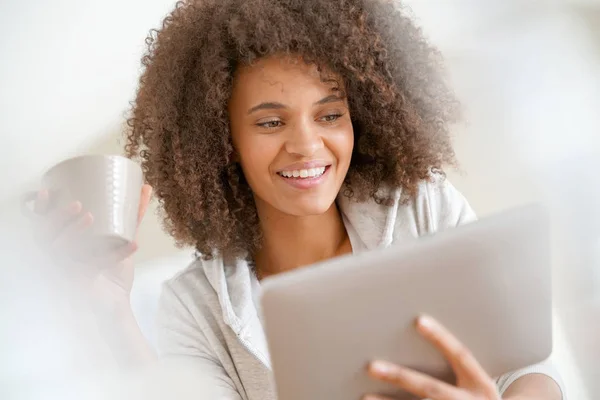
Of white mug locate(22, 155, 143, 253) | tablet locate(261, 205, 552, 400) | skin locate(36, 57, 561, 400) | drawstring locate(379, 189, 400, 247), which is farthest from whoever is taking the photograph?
drawstring locate(379, 189, 400, 247)

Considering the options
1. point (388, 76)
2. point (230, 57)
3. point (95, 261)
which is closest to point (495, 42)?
point (388, 76)

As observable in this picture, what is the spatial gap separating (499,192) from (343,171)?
42 cm

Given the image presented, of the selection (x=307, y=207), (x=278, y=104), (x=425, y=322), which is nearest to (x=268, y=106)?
(x=278, y=104)

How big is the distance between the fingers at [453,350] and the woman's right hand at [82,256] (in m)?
0.33

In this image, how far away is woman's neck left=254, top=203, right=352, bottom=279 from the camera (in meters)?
0.91

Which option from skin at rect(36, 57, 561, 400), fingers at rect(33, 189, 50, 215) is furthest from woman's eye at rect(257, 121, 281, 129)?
fingers at rect(33, 189, 50, 215)

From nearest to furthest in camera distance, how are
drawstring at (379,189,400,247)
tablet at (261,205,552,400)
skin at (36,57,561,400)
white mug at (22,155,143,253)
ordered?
tablet at (261,205,552,400) < white mug at (22,155,143,253) < skin at (36,57,561,400) < drawstring at (379,189,400,247)

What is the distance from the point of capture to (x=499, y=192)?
113 cm

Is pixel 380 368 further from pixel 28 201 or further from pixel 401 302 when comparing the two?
pixel 28 201

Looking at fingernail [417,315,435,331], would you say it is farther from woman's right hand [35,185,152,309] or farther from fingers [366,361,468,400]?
woman's right hand [35,185,152,309]

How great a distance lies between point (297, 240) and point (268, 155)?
18 centimetres

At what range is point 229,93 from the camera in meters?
0.80

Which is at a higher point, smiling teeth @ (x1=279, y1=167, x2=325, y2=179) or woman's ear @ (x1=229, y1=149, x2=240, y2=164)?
woman's ear @ (x1=229, y1=149, x2=240, y2=164)

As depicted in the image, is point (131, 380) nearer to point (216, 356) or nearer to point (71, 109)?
point (216, 356)
